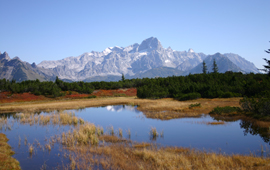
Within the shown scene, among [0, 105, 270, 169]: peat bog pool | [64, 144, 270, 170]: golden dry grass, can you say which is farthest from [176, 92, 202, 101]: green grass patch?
[64, 144, 270, 170]: golden dry grass

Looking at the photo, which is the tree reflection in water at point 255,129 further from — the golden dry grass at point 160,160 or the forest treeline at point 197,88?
the forest treeline at point 197,88

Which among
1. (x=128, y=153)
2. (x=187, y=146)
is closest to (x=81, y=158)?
(x=128, y=153)

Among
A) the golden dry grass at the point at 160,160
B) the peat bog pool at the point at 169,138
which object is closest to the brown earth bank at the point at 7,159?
the peat bog pool at the point at 169,138

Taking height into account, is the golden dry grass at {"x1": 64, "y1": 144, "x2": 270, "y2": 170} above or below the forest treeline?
below

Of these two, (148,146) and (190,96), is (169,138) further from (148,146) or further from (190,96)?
(190,96)

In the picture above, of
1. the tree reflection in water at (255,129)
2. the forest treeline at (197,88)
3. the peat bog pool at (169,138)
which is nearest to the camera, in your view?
the peat bog pool at (169,138)

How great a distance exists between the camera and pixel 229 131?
73.6ft

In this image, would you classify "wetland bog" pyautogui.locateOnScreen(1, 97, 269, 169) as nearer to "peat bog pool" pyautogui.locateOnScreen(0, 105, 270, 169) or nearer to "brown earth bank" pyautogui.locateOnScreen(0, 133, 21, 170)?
"peat bog pool" pyautogui.locateOnScreen(0, 105, 270, 169)

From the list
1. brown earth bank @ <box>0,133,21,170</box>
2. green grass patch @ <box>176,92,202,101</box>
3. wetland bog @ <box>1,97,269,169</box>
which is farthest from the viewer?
green grass patch @ <box>176,92,202,101</box>

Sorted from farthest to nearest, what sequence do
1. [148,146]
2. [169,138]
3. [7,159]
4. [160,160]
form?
1. [169,138]
2. [148,146]
3. [7,159]
4. [160,160]

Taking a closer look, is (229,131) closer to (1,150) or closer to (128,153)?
(128,153)

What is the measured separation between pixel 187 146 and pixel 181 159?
14.8ft

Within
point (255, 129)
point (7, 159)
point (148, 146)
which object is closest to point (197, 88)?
point (255, 129)

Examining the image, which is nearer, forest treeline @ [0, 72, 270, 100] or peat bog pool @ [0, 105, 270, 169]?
peat bog pool @ [0, 105, 270, 169]
